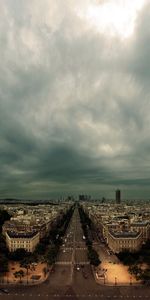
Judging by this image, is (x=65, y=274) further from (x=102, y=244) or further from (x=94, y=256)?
(x=102, y=244)

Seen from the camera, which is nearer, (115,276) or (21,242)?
(115,276)

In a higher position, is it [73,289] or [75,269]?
[75,269]

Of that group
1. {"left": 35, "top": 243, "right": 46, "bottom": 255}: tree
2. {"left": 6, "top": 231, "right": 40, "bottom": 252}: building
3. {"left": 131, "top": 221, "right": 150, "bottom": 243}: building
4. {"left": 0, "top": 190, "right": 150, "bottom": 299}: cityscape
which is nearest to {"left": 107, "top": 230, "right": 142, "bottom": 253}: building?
{"left": 0, "top": 190, "right": 150, "bottom": 299}: cityscape

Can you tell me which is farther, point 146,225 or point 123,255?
point 146,225

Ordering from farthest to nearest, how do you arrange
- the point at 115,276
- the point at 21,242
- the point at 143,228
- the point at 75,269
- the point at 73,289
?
the point at 143,228 → the point at 21,242 → the point at 75,269 → the point at 115,276 → the point at 73,289

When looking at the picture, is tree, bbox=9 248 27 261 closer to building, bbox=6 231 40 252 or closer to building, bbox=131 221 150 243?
building, bbox=6 231 40 252

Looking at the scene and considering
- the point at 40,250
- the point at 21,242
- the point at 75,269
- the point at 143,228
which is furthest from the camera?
the point at 143,228

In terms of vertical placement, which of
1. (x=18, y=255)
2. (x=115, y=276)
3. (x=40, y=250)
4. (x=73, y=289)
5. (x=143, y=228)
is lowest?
(x=73, y=289)

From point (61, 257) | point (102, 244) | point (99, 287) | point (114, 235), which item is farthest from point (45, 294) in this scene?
point (102, 244)

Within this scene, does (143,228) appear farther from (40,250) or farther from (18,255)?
(18,255)

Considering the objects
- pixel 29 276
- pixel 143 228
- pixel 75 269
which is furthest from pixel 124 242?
pixel 29 276

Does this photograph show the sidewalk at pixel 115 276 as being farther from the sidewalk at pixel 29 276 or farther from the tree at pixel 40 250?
the tree at pixel 40 250
